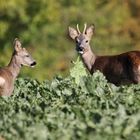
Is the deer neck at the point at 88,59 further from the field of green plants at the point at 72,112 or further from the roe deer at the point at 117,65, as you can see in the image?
the field of green plants at the point at 72,112

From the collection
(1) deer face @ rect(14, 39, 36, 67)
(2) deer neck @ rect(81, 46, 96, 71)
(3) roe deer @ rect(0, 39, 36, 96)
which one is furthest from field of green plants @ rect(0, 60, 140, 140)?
(2) deer neck @ rect(81, 46, 96, 71)

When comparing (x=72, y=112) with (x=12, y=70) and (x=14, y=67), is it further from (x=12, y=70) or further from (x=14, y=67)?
(x=14, y=67)

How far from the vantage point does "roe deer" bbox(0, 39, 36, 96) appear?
14609 mm

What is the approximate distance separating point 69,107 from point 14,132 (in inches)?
60.2

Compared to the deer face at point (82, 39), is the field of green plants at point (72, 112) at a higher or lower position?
lower

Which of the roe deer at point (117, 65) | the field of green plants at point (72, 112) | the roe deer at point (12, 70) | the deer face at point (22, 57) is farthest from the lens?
the deer face at point (22, 57)

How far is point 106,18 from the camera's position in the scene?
46688 mm

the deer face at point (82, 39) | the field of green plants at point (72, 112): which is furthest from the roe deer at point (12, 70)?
the deer face at point (82, 39)

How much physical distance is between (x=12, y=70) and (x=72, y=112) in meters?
4.93

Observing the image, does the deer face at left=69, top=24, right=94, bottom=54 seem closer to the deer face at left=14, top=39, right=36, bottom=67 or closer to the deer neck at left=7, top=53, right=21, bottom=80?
the deer face at left=14, top=39, right=36, bottom=67

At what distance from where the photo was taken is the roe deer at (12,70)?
14.6m

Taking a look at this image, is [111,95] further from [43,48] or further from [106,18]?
[106,18]

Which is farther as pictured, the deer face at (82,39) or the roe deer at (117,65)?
the deer face at (82,39)

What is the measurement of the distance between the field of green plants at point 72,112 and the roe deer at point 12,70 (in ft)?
1.05
